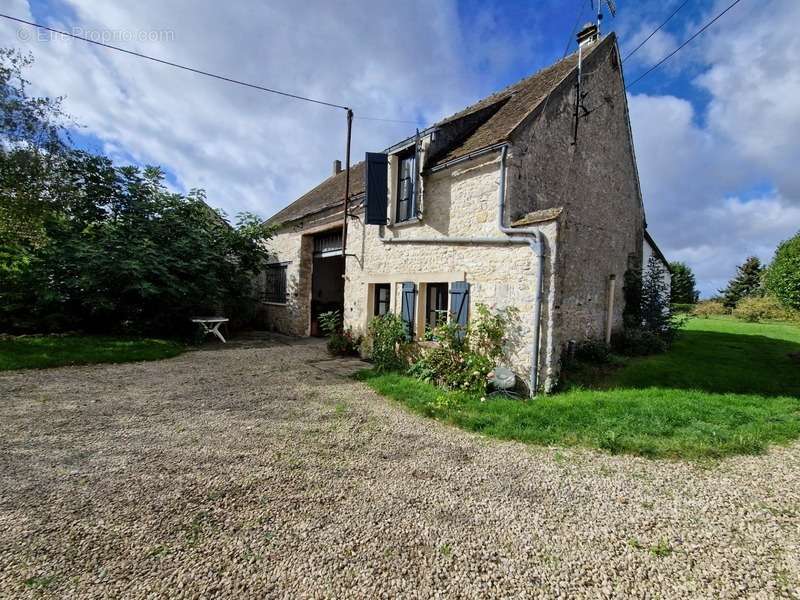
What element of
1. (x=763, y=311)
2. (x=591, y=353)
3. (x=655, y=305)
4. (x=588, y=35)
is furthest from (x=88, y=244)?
(x=763, y=311)

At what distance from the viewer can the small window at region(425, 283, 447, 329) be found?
8109mm

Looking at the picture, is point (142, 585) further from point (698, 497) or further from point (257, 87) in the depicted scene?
point (257, 87)

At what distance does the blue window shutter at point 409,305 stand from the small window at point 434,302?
357 millimetres

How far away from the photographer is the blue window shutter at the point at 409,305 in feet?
26.6

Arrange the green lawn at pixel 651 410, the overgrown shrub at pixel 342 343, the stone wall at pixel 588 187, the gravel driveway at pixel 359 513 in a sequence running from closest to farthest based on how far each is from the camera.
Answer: the gravel driveway at pixel 359 513, the green lawn at pixel 651 410, the stone wall at pixel 588 187, the overgrown shrub at pixel 342 343

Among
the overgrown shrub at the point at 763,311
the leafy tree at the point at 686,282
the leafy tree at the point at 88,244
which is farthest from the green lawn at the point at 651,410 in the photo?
the leafy tree at the point at 686,282

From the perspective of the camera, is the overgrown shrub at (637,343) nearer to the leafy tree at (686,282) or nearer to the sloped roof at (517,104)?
the sloped roof at (517,104)

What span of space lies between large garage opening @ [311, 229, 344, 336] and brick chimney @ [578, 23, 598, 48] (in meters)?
8.87

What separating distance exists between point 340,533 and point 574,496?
7.10 ft

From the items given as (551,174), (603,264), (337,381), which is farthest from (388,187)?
(603,264)

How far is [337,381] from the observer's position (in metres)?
7.11

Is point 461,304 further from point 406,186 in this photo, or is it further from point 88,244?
point 88,244

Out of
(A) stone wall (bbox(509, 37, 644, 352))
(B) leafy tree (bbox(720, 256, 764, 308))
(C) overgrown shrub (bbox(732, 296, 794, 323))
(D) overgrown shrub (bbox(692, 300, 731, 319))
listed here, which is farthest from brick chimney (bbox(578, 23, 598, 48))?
(B) leafy tree (bbox(720, 256, 764, 308))

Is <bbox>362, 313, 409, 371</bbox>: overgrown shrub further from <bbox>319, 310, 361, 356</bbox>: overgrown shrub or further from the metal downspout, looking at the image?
the metal downspout
